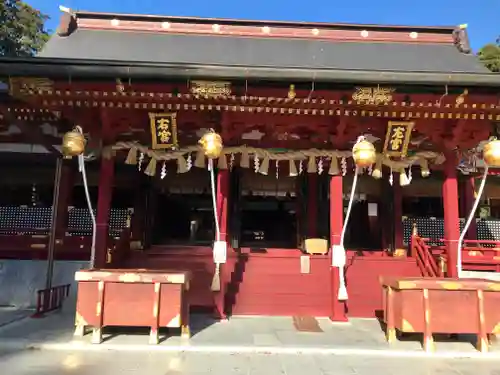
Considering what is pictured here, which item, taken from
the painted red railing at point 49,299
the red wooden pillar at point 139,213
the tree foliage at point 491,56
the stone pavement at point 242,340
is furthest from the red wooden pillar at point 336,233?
the tree foliage at point 491,56

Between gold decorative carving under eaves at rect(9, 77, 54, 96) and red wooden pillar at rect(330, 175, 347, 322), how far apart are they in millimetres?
5431

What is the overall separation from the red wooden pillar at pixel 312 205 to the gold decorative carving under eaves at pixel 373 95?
4.21 metres

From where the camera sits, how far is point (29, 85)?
6727mm

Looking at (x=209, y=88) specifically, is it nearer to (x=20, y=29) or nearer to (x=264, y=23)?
(x=264, y=23)

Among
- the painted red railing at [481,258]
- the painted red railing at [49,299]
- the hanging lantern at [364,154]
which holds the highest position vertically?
the hanging lantern at [364,154]

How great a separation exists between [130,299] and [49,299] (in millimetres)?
3020

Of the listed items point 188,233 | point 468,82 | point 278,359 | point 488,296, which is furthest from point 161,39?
point 488,296

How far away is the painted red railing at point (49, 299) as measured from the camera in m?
7.54

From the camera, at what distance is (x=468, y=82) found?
21.6 ft

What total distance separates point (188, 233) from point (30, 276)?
4.65m

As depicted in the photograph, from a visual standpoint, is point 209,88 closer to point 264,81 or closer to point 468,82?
point 264,81

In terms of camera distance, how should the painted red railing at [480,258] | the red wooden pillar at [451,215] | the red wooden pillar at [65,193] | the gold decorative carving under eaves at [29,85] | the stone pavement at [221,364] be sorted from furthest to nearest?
the painted red railing at [480,258] < the red wooden pillar at [65,193] < the red wooden pillar at [451,215] < the gold decorative carving under eaves at [29,85] < the stone pavement at [221,364]

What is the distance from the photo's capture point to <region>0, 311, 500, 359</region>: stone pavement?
5.65 m

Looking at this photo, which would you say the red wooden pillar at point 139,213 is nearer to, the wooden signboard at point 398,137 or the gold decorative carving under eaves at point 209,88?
the gold decorative carving under eaves at point 209,88
